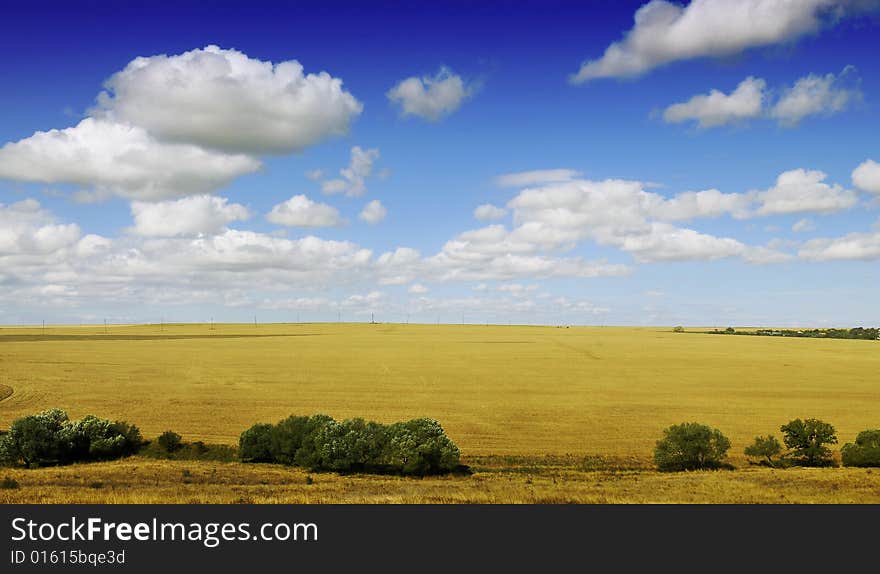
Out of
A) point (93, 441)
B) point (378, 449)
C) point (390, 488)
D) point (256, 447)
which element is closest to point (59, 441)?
point (93, 441)

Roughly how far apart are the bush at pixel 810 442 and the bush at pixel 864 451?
2343 mm

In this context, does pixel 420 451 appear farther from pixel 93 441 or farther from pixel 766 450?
pixel 766 450

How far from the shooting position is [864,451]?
42.5 metres

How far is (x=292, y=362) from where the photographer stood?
131000 mm

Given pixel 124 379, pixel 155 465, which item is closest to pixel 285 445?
pixel 155 465

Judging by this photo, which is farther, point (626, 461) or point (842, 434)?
point (842, 434)

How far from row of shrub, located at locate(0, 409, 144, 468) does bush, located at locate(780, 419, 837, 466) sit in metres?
52.8

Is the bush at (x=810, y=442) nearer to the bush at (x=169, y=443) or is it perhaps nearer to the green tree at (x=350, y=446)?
the green tree at (x=350, y=446)

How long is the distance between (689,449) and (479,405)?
3500 centimetres

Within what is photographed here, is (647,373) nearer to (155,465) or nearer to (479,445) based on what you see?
(479,445)

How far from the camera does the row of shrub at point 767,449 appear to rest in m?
43.6

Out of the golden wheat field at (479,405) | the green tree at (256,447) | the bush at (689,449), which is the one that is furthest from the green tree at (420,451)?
the bush at (689,449)

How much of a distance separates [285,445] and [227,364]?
87.2 m

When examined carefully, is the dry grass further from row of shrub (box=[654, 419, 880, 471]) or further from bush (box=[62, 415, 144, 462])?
row of shrub (box=[654, 419, 880, 471])
